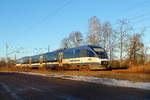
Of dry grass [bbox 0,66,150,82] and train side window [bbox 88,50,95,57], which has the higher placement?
train side window [bbox 88,50,95,57]

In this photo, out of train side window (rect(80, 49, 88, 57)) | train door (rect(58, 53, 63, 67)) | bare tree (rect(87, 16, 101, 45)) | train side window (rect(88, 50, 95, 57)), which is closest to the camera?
train side window (rect(88, 50, 95, 57))

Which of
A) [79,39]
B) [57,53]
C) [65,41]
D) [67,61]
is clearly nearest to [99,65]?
[67,61]

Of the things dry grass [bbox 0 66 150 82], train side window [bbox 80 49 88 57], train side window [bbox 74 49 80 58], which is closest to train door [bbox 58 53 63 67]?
train side window [bbox 74 49 80 58]

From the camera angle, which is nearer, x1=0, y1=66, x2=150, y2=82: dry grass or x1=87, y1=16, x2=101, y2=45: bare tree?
x1=0, y1=66, x2=150, y2=82: dry grass

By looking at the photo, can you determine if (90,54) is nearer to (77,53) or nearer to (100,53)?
(100,53)

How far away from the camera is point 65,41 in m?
75.6

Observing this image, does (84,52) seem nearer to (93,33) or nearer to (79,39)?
(93,33)

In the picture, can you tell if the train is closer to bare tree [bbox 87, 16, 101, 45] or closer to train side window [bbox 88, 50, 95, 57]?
train side window [bbox 88, 50, 95, 57]

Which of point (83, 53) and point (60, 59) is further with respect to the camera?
point (60, 59)

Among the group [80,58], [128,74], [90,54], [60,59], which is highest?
[90,54]

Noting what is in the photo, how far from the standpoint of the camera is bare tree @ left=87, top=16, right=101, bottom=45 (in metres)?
50.8

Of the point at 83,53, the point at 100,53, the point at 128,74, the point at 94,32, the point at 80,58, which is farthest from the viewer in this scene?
the point at 94,32

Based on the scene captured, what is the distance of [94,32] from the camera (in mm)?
51281

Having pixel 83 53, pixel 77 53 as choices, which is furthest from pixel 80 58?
pixel 77 53
